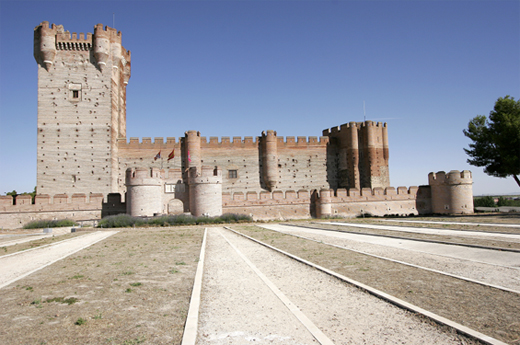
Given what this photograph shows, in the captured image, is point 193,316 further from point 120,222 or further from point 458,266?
point 120,222

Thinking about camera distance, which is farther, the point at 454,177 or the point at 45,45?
the point at 45,45

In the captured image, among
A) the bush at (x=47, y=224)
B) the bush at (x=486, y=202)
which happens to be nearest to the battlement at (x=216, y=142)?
the bush at (x=47, y=224)

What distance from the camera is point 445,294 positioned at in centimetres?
469

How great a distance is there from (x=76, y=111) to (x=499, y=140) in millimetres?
30585

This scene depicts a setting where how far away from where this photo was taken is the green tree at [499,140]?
23.9 metres

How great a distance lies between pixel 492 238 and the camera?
9.78m

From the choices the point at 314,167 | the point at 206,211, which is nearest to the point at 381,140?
the point at 314,167

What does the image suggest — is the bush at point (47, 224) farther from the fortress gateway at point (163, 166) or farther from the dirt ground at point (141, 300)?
the dirt ground at point (141, 300)

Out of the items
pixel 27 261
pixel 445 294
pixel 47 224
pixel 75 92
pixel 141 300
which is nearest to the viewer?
pixel 445 294

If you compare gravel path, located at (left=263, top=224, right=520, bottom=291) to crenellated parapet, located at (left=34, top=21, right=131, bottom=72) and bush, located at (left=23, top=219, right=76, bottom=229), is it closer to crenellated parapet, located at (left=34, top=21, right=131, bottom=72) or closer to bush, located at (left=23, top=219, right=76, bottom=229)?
bush, located at (left=23, top=219, right=76, bottom=229)

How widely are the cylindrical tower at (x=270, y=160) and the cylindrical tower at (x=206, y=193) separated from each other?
8.80 meters

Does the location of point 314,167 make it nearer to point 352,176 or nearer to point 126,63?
point 352,176

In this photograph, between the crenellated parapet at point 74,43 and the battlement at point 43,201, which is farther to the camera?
the crenellated parapet at point 74,43

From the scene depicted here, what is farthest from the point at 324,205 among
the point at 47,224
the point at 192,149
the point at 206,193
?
the point at 47,224
